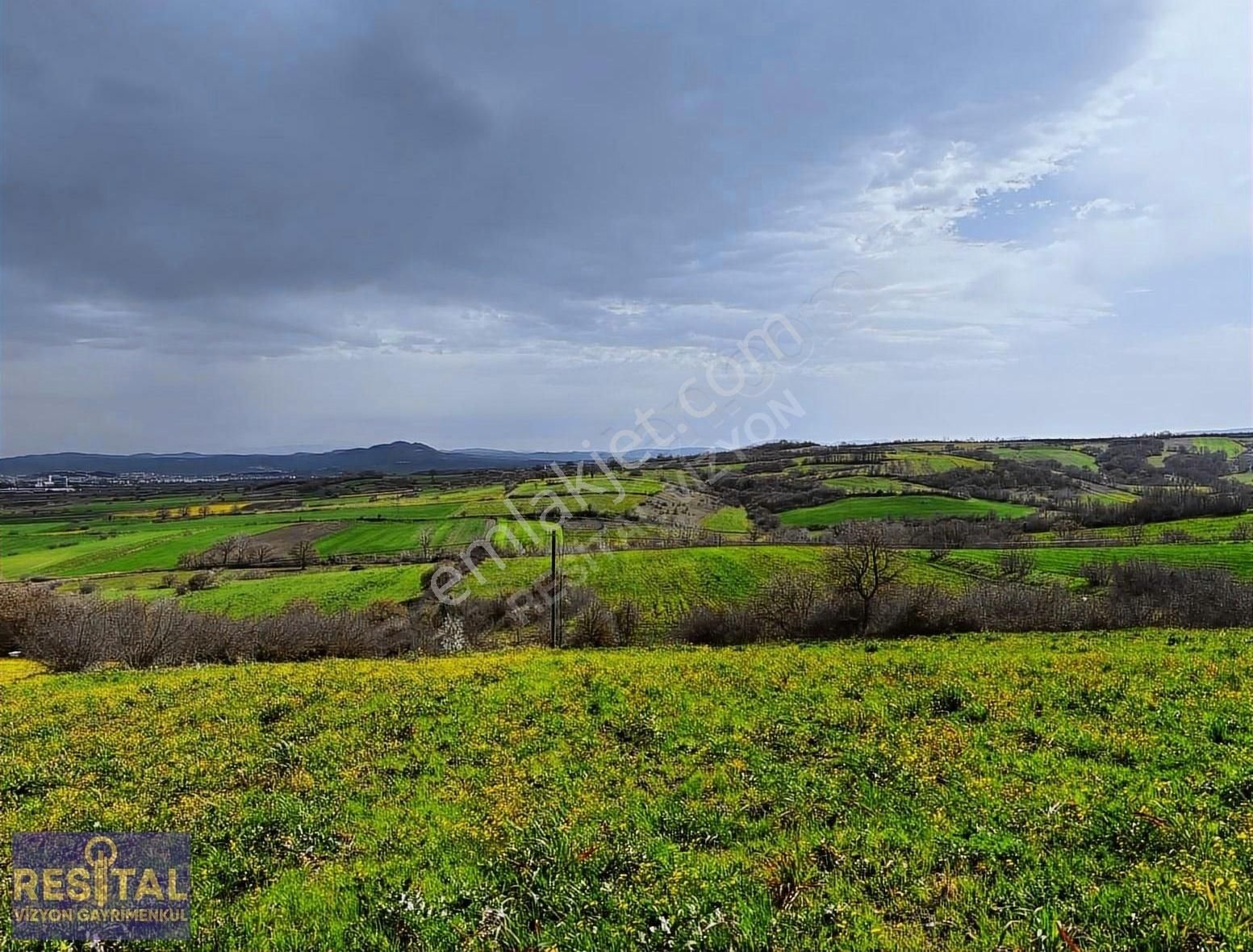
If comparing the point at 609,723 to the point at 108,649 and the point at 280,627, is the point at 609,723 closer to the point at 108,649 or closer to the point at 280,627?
the point at 280,627

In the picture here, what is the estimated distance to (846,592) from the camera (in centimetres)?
3167

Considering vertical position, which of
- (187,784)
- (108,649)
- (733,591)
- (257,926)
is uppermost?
(257,926)

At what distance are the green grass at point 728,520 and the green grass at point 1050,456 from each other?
210ft

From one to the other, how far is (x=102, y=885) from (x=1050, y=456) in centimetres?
14668

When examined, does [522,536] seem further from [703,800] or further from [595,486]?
[703,800]

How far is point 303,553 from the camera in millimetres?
71438

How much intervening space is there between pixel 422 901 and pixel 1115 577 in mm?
51227

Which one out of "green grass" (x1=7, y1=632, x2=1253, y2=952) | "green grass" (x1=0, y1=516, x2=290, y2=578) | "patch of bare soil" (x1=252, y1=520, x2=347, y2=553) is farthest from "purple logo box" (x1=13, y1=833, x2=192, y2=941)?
"green grass" (x1=0, y1=516, x2=290, y2=578)

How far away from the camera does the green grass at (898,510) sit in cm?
7681

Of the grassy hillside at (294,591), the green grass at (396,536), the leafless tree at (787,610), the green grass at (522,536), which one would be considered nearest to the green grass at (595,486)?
the green grass at (522,536)

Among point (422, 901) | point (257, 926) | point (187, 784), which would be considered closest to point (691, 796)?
point (422, 901)

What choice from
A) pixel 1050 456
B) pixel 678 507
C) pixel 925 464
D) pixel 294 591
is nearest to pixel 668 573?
pixel 294 591

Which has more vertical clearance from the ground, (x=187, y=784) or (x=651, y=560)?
(x=187, y=784)

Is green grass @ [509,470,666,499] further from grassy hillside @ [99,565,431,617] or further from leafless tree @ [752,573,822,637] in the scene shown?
leafless tree @ [752,573,822,637]
